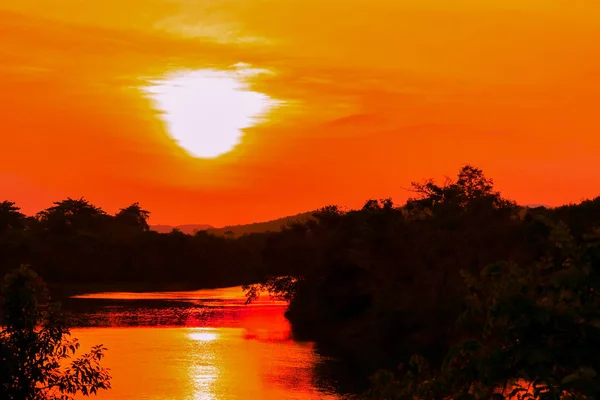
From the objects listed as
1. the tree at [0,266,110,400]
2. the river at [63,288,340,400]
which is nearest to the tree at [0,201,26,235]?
the river at [63,288,340,400]

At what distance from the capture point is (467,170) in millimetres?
122438

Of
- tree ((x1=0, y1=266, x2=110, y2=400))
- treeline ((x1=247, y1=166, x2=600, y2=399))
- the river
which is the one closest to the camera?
tree ((x1=0, y1=266, x2=110, y2=400))

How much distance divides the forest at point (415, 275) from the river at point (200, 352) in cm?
426

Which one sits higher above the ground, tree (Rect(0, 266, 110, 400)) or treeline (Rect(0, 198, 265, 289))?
treeline (Rect(0, 198, 265, 289))

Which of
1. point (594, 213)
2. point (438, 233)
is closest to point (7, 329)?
point (438, 233)

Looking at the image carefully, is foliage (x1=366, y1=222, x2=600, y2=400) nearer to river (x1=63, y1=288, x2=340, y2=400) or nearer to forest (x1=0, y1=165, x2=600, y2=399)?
forest (x1=0, y1=165, x2=600, y2=399)

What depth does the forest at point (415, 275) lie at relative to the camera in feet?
30.0

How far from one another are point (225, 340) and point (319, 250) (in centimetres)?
1886

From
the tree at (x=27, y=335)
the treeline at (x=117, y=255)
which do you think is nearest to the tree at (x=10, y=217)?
the treeline at (x=117, y=255)

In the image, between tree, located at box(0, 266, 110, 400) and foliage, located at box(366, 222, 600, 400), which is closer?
foliage, located at box(366, 222, 600, 400)

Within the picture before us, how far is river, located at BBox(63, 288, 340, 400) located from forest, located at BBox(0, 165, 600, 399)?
4264 millimetres

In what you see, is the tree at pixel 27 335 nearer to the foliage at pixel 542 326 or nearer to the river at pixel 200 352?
the foliage at pixel 542 326

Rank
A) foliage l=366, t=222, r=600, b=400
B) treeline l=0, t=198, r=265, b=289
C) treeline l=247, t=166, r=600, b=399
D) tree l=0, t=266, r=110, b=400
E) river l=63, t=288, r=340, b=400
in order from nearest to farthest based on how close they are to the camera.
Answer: foliage l=366, t=222, r=600, b=400, tree l=0, t=266, r=110, b=400, river l=63, t=288, r=340, b=400, treeline l=247, t=166, r=600, b=399, treeline l=0, t=198, r=265, b=289

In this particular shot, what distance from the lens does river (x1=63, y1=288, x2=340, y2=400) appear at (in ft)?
161
